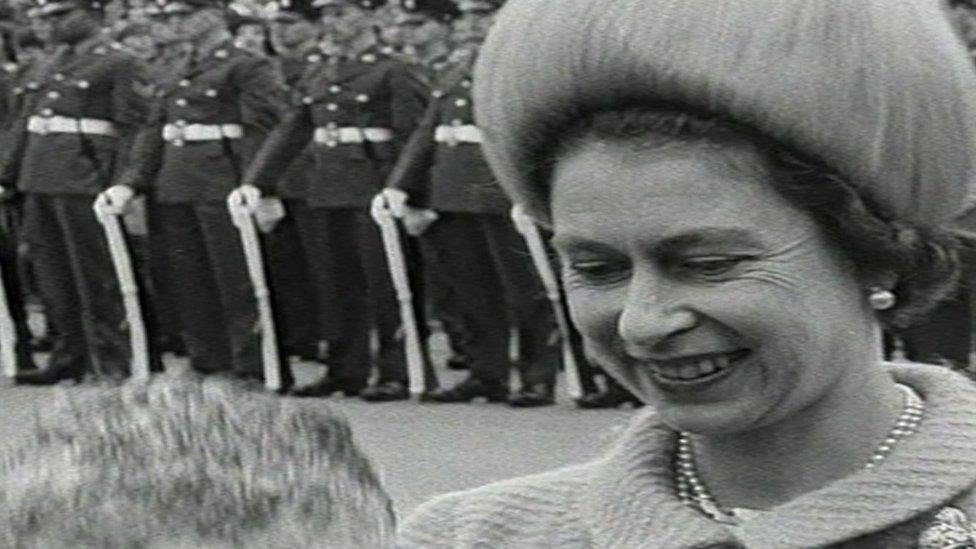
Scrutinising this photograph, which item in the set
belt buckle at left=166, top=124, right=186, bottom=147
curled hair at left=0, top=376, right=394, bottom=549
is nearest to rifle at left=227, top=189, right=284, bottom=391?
belt buckle at left=166, top=124, right=186, bottom=147

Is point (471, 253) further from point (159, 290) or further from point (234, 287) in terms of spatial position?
point (159, 290)

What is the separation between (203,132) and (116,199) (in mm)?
466

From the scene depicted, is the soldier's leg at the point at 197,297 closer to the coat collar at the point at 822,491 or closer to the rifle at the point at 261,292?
the rifle at the point at 261,292

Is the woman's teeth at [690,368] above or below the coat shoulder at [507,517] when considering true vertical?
above

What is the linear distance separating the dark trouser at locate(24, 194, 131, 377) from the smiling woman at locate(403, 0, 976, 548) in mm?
9069

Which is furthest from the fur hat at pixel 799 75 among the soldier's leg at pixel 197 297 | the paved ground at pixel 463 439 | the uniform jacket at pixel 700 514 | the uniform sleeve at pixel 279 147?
the soldier's leg at pixel 197 297

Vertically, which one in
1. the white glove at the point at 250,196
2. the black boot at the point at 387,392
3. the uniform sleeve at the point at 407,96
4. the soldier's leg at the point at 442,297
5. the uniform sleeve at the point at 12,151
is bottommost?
the black boot at the point at 387,392

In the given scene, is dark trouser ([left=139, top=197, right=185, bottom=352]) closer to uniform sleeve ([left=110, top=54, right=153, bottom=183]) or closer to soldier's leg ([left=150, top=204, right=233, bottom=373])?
soldier's leg ([left=150, top=204, right=233, bottom=373])

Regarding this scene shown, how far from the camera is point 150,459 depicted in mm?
1525

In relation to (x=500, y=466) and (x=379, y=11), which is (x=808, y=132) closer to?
(x=500, y=466)

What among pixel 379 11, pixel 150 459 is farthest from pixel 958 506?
pixel 379 11

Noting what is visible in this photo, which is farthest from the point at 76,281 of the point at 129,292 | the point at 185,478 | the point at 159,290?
the point at 185,478

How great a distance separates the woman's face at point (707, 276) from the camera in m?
2.27

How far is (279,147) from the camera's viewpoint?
1079cm
